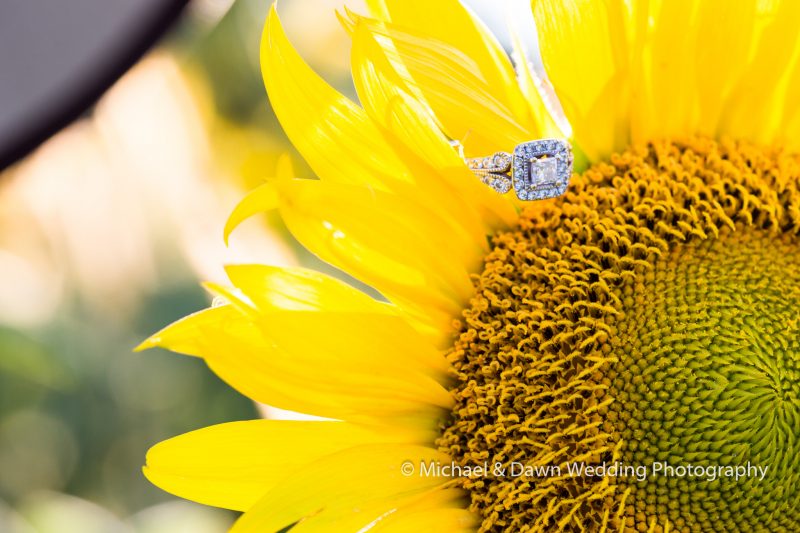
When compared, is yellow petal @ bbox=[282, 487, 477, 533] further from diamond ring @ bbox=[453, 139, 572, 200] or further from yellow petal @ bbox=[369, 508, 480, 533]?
diamond ring @ bbox=[453, 139, 572, 200]

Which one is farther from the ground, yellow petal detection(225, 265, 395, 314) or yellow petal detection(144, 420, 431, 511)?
yellow petal detection(225, 265, 395, 314)

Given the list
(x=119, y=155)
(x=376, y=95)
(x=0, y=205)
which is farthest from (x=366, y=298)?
(x=0, y=205)

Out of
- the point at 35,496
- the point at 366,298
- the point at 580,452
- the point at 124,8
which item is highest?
the point at 124,8

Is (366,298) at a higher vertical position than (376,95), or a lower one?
lower

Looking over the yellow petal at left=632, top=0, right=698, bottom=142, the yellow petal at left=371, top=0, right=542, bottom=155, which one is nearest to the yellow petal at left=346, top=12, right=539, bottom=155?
the yellow petal at left=371, top=0, right=542, bottom=155

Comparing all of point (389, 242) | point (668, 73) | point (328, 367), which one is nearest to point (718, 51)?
point (668, 73)

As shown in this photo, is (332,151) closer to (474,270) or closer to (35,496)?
(474,270)
